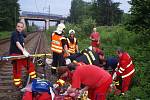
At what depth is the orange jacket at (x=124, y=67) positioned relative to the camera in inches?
404

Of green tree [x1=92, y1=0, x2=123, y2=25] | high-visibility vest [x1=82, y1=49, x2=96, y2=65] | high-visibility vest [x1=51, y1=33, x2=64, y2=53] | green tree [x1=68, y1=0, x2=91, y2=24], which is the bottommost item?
green tree [x1=68, y1=0, x2=91, y2=24]

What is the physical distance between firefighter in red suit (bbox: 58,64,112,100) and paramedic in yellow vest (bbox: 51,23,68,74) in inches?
227

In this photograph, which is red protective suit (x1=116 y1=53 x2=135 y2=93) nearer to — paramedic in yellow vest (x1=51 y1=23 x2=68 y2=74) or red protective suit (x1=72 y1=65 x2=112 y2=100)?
paramedic in yellow vest (x1=51 y1=23 x2=68 y2=74)

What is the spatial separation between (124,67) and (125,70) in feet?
0.42

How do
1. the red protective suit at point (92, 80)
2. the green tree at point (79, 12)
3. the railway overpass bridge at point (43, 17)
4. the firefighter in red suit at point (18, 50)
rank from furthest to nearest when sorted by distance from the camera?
the railway overpass bridge at point (43, 17) → the green tree at point (79, 12) → the firefighter in red suit at point (18, 50) → the red protective suit at point (92, 80)

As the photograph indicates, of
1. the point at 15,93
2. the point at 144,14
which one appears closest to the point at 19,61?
the point at 15,93

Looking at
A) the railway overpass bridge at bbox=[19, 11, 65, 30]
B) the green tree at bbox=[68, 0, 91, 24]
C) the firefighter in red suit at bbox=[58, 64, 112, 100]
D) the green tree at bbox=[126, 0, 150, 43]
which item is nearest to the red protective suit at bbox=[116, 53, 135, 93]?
the firefighter in red suit at bbox=[58, 64, 112, 100]

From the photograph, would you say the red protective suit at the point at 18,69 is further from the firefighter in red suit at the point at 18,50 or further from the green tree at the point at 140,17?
the green tree at the point at 140,17

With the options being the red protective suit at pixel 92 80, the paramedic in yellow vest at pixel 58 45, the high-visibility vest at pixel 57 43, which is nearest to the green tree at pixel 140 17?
the paramedic in yellow vest at pixel 58 45

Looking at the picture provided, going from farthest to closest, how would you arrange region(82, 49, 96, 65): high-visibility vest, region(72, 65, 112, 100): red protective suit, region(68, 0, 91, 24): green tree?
region(68, 0, 91, 24): green tree
region(82, 49, 96, 65): high-visibility vest
region(72, 65, 112, 100): red protective suit

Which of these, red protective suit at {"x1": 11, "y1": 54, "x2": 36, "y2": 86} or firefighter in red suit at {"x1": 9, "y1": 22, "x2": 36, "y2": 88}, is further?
red protective suit at {"x1": 11, "y1": 54, "x2": 36, "y2": 86}

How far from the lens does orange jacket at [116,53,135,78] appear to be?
404 inches

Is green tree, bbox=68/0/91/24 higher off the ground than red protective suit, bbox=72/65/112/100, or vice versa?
red protective suit, bbox=72/65/112/100

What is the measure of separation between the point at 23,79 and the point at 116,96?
3.68 metres
